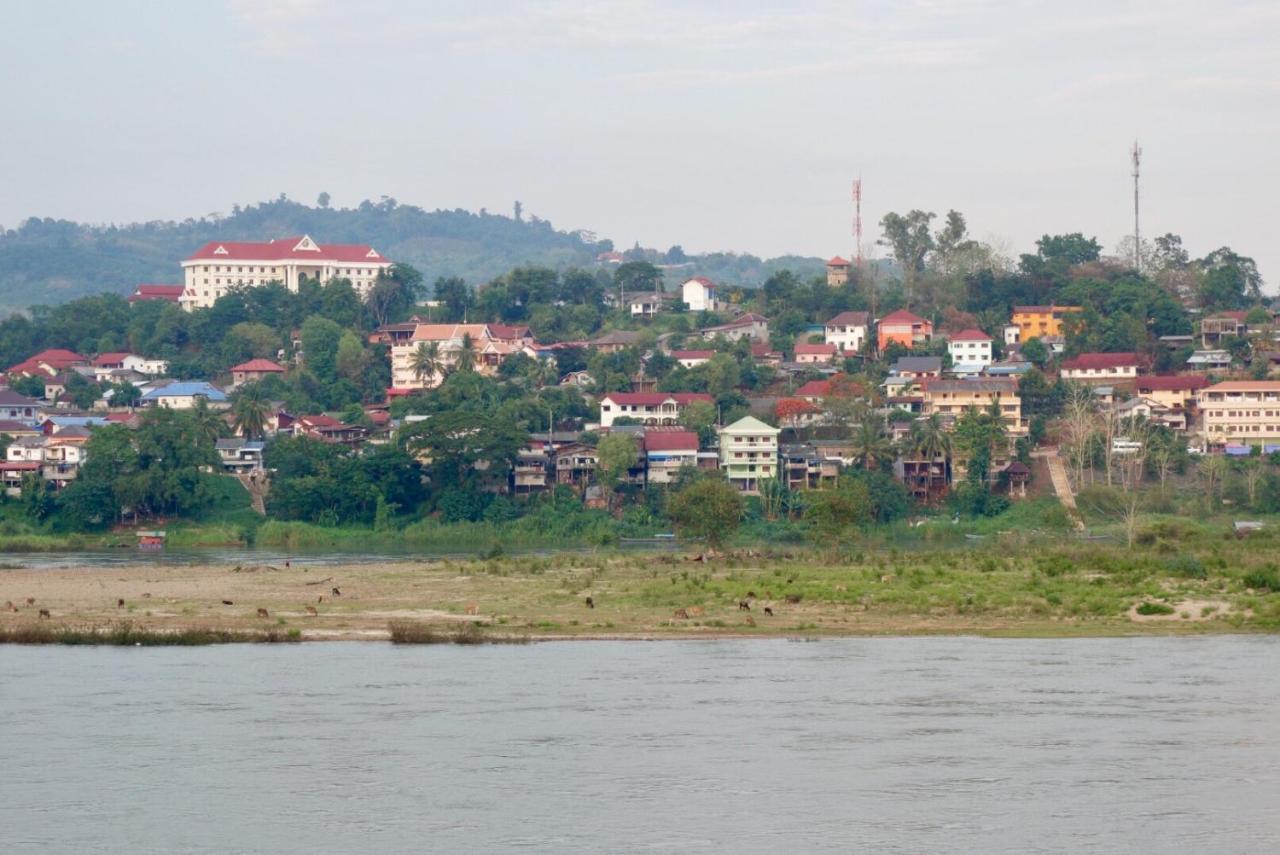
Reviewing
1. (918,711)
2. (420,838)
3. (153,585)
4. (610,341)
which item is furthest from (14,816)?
(610,341)

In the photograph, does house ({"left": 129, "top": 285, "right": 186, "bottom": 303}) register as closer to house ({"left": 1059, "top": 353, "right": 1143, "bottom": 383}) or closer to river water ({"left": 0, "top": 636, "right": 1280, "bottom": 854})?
house ({"left": 1059, "top": 353, "right": 1143, "bottom": 383})

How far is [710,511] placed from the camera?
1732 inches

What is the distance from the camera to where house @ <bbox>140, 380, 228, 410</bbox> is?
76.8 metres

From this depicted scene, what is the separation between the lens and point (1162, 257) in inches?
3802

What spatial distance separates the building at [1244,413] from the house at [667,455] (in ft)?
64.8

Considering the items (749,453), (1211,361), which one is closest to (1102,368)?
(1211,361)

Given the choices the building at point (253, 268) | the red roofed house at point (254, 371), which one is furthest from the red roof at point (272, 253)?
the red roofed house at point (254, 371)

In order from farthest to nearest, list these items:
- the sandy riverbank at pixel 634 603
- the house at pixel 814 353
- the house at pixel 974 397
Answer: the house at pixel 814 353, the house at pixel 974 397, the sandy riverbank at pixel 634 603

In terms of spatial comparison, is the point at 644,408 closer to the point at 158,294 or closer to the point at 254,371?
the point at 254,371

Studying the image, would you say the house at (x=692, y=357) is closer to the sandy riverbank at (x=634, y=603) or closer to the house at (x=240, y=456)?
the house at (x=240, y=456)

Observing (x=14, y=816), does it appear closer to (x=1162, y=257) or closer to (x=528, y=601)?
(x=528, y=601)

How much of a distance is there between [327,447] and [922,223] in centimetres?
4246

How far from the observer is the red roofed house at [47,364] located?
86000 millimetres

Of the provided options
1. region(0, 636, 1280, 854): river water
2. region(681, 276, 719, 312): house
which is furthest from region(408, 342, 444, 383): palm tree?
region(0, 636, 1280, 854): river water
